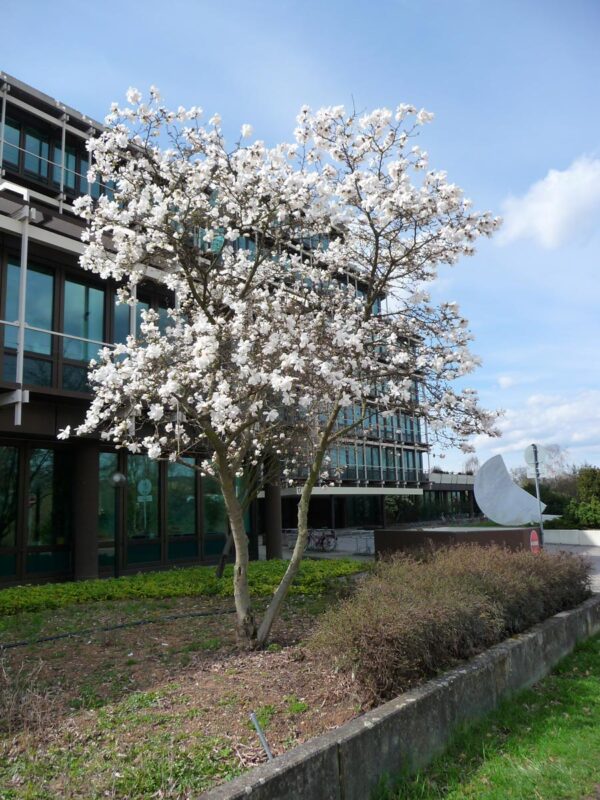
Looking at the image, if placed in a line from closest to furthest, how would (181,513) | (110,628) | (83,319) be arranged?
(110,628), (83,319), (181,513)

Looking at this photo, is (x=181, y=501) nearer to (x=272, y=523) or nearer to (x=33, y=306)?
(x=272, y=523)

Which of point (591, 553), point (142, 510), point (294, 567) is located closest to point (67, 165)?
point (142, 510)

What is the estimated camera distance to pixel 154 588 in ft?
33.7

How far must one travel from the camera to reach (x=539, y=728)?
5078mm

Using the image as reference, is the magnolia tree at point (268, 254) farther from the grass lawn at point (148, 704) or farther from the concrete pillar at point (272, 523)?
the concrete pillar at point (272, 523)

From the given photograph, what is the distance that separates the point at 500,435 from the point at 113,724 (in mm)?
4577

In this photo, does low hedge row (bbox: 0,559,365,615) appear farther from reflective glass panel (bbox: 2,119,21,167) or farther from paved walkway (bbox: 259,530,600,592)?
reflective glass panel (bbox: 2,119,21,167)

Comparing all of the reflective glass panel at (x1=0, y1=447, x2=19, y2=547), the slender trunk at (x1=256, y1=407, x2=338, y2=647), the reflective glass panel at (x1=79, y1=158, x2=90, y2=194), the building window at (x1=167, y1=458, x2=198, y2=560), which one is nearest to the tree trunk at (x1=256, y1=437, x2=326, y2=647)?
the slender trunk at (x1=256, y1=407, x2=338, y2=647)

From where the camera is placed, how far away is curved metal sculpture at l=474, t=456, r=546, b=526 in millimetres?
28797

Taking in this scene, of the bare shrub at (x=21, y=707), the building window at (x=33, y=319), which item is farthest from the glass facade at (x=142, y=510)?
the bare shrub at (x=21, y=707)

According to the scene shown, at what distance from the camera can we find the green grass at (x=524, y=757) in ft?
13.2

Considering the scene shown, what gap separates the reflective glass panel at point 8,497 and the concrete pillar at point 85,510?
1189 mm

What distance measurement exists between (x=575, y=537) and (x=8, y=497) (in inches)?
862

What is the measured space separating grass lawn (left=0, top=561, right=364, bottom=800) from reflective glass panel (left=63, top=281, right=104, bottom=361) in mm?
5971
